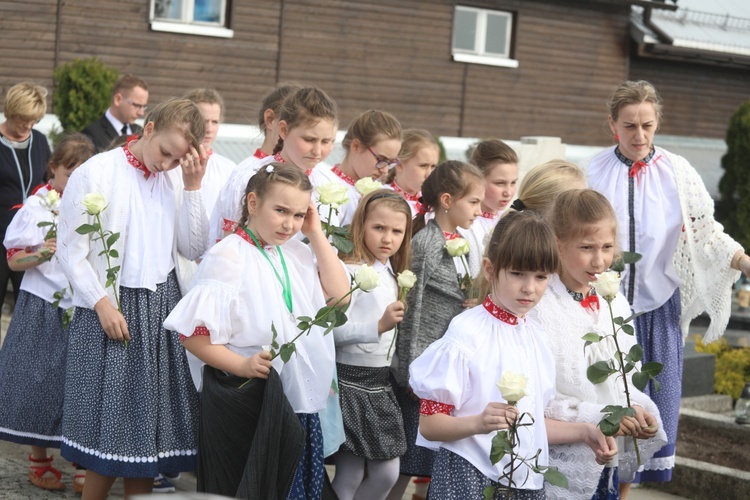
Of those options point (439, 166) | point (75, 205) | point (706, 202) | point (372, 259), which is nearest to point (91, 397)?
point (75, 205)

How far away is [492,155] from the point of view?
5879mm


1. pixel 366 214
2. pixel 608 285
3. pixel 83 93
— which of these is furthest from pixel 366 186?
pixel 83 93

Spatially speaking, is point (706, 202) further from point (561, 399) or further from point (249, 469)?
point (249, 469)

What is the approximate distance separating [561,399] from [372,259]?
4.17ft

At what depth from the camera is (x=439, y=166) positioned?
17.8ft

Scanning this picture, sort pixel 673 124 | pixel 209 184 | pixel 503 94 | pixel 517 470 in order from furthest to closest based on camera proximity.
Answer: pixel 673 124
pixel 503 94
pixel 209 184
pixel 517 470

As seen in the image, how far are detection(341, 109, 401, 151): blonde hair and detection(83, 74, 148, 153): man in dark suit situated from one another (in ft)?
11.5

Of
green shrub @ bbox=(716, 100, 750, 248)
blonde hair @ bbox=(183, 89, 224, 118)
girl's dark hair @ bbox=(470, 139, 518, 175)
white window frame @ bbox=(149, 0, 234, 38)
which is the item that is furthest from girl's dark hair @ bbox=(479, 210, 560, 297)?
green shrub @ bbox=(716, 100, 750, 248)

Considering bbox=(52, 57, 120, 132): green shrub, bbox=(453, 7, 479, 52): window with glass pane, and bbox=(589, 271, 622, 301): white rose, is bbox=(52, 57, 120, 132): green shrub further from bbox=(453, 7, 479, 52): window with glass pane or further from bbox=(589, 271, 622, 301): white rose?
bbox=(589, 271, 622, 301): white rose

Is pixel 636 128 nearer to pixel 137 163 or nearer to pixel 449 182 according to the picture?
pixel 449 182

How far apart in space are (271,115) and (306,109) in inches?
19.1

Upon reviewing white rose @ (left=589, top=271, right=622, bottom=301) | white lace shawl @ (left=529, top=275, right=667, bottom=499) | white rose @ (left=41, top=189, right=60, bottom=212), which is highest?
white rose @ (left=589, top=271, right=622, bottom=301)

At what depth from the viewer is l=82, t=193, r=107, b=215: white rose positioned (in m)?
4.62

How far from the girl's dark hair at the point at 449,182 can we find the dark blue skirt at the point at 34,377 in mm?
1927
